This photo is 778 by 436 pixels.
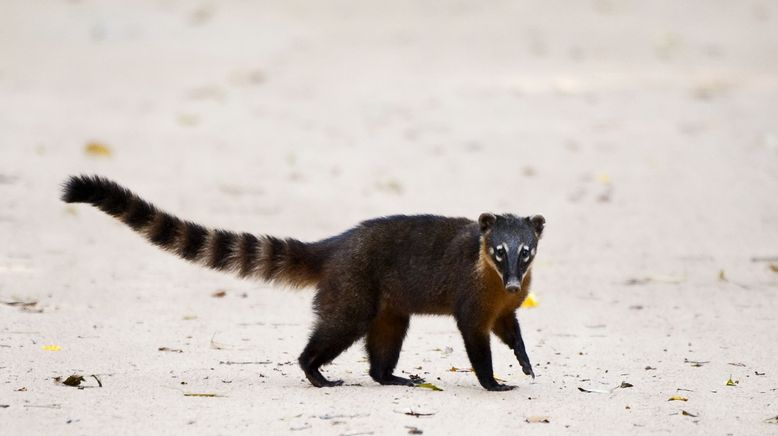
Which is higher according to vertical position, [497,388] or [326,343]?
A: [326,343]

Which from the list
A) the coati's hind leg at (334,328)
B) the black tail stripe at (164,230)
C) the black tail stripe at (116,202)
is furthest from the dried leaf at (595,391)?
the black tail stripe at (116,202)

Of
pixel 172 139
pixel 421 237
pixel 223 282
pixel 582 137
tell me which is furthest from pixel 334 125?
pixel 421 237

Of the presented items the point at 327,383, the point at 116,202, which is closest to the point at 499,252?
the point at 327,383

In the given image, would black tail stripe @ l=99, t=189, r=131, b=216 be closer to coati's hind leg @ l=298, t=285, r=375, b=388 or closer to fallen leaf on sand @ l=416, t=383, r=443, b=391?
coati's hind leg @ l=298, t=285, r=375, b=388

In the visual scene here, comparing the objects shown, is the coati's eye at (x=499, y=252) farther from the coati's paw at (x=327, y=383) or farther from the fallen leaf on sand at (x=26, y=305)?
the fallen leaf on sand at (x=26, y=305)

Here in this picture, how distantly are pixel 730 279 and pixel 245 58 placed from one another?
434 inches

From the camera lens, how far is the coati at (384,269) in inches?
252

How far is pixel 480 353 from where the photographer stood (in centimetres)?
639

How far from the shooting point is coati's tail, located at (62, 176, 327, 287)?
6.26 m

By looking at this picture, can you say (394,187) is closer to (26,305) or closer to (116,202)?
(26,305)

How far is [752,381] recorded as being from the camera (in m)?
6.52

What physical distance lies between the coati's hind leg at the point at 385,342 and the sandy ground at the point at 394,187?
18cm

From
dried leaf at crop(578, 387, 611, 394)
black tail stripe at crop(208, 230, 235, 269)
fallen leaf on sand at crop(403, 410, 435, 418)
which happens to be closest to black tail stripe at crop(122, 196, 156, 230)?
black tail stripe at crop(208, 230, 235, 269)

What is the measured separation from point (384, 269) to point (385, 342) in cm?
42
